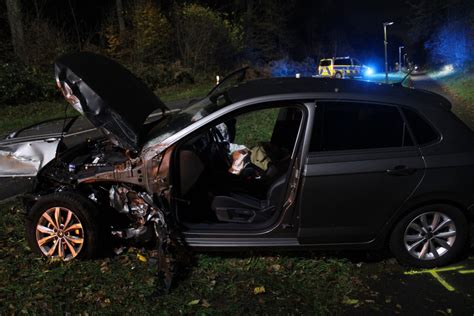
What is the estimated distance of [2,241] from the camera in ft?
15.6

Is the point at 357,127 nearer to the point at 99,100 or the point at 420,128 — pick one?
the point at 420,128

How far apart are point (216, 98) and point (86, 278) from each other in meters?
2.01

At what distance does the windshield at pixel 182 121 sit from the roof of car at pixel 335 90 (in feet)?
0.59

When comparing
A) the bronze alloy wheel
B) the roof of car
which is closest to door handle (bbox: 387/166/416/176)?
the roof of car

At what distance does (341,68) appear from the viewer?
104 ft

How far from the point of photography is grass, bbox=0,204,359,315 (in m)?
3.55

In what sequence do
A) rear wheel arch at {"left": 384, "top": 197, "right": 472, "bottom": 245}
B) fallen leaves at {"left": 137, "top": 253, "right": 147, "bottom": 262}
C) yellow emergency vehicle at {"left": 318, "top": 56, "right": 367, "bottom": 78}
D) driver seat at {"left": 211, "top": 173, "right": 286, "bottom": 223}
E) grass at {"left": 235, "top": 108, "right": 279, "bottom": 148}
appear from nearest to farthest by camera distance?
rear wheel arch at {"left": 384, "top": 197, "right": 472, "bottom": 245} → driver seat at {"left": 211, "top": 173, "right": 286, "bottom": 223} → fallen leaves at {"left": 137, "top": 253, "right": 147, "bottom": 262} → grass at {"left": 235, "top": 108, "right": 279, "bottom": 148} → yellow emergency vehicle at {"left": 318, "top": 56, "right": 367, "bottom": 78}

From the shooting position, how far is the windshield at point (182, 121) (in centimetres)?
393

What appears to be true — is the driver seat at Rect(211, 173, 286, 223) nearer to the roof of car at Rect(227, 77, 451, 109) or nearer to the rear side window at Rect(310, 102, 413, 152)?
the rear side window at Rect(310, 102, 413, 152)

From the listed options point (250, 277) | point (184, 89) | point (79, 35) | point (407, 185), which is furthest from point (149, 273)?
point (79, 35)

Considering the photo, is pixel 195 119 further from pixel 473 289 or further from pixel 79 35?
pixel 79 35

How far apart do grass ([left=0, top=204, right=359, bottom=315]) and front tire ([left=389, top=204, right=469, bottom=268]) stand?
0.51 metres

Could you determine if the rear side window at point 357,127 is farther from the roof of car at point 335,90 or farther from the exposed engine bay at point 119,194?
the exposed engine bay at point 119,194

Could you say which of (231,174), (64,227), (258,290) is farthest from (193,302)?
(231,174)
